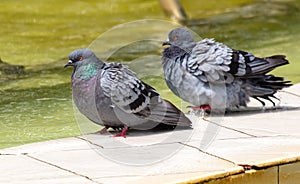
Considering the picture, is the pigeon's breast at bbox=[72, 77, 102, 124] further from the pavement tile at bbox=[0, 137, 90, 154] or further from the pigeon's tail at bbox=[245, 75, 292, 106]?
the pigeon's tail at bbox=[245, 75, 292, 106]

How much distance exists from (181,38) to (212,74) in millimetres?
377

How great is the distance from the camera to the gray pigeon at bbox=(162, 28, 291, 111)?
6.57m

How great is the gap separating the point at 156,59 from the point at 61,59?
4.08 feet

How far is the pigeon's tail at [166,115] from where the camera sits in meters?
6.17

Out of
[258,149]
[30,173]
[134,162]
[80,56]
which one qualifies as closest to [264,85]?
[258,149]

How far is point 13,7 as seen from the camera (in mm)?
13109

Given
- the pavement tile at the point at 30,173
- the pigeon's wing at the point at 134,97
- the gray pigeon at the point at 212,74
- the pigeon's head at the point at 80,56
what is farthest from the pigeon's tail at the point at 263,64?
the pavement tile at the point at 30,173

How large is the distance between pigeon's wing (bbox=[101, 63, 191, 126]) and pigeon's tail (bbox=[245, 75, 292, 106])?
0.73m

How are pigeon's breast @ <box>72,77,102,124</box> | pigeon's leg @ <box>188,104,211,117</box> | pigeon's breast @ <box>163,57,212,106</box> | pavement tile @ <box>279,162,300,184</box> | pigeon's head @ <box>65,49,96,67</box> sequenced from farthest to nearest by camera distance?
1. pigeon's leg @ <box>188,104,211,117</box>
2. pigeon's breast @ <box>163,57,212,106</box>
3. pigeon's head @ <box>65,49,96,67</box>
4. pigeon's breast @ <box>72,77,102,124</box>
5. pavement tile @ <box>279,162,300,184</box>

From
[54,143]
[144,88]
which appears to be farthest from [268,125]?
[54,143]

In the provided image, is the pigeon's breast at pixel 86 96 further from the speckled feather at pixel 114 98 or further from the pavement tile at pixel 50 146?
the pavement tile at pixel 50 146

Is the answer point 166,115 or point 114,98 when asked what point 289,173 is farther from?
point 114,98

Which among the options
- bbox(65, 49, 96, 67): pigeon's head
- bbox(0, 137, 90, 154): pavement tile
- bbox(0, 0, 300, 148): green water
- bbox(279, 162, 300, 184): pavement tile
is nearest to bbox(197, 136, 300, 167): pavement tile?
bbox(279, 162, 300, 184): pavement tile

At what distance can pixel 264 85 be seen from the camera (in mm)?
6797
